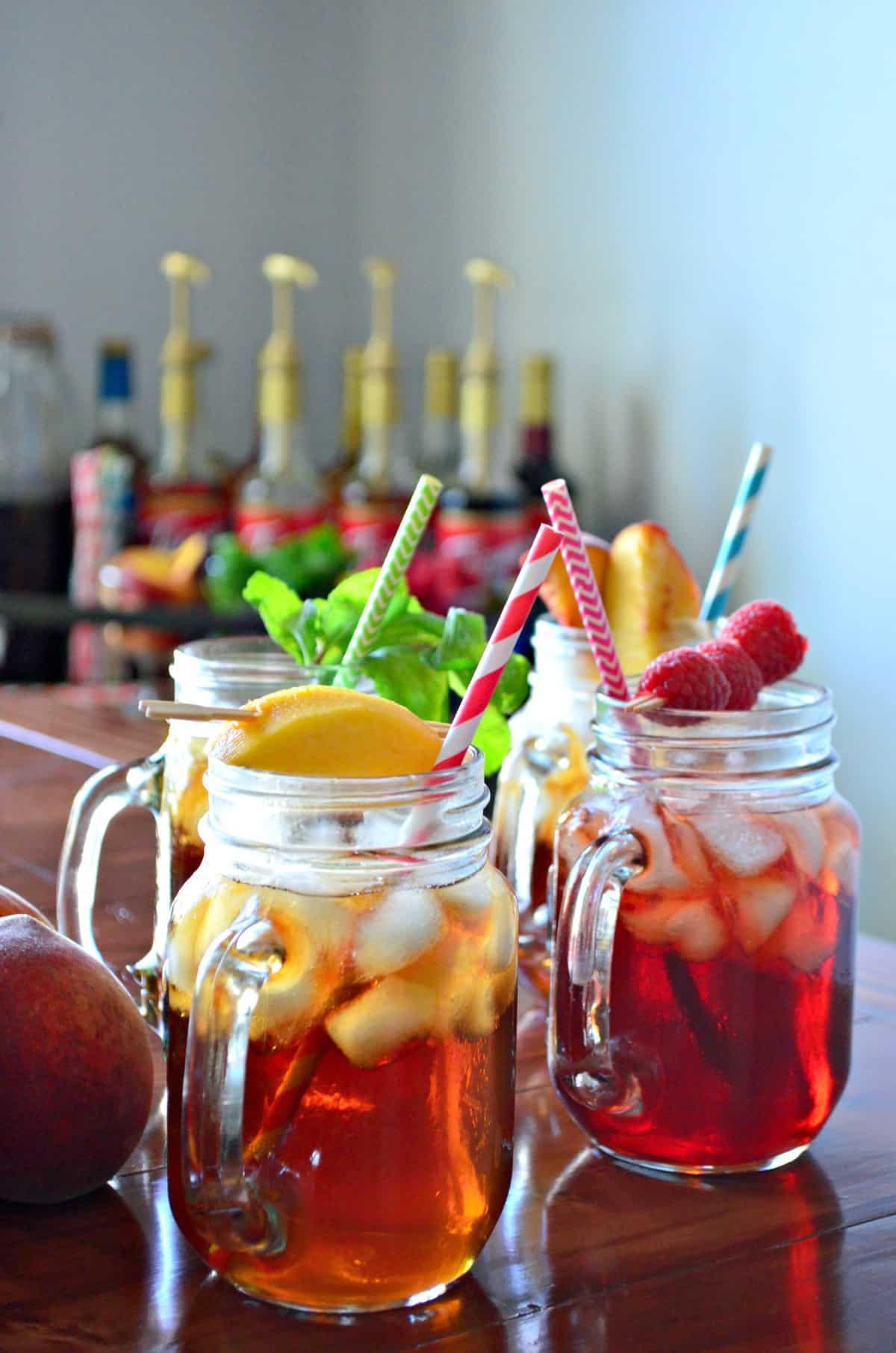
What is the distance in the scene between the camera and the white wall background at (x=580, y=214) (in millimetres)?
1631

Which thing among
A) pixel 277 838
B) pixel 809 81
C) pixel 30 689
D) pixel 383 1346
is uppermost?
pixel 809 81

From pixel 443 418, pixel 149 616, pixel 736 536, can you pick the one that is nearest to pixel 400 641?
pixel 736 536

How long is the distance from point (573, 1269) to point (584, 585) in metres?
0.20

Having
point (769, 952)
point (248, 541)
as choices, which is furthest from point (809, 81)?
point (769, 952)

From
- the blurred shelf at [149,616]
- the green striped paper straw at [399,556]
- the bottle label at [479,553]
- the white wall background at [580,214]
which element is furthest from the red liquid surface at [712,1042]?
the bottle label at [479,553]

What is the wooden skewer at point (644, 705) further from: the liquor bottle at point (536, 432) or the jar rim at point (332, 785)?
the liquor bottle at point (536, 432)

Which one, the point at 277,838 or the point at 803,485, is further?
the point at 803,485

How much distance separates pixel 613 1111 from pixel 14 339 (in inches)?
72.2

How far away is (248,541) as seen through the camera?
1.89 meters

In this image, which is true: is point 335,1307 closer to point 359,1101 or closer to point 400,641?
point 359,1101

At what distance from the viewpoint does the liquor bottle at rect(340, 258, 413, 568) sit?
1904 mm

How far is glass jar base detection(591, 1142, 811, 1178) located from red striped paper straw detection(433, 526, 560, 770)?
0.16 metres

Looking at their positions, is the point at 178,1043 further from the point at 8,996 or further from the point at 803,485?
the point at 803,485

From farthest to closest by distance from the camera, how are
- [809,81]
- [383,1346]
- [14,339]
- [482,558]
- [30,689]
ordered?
[14,339], [482,558], [809,81], [30,689], [383,1346]
